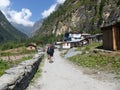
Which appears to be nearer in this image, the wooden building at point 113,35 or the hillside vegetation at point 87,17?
the wooden building at point 113,35

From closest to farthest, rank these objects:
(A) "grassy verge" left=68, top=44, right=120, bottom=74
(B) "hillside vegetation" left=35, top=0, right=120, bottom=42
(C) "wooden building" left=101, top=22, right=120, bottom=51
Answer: (A) "grassy verge" left=68, top=44, right=120, bottom=74 → (C) "wooden building" left=101, top=22, right=120, bottom=51 → (B) "hillside vegetation" left=35, top=0, right=120, bottom=42

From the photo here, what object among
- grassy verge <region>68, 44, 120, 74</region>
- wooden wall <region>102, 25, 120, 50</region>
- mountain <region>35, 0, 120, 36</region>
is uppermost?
mountain <region>35, 0, 120, 36</region>

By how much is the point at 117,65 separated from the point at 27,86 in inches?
420

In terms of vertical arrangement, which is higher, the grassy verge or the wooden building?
the wooden building

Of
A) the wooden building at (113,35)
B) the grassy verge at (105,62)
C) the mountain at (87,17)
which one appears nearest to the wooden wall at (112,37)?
the wooden building at (113,35)

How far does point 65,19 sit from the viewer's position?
183 metres

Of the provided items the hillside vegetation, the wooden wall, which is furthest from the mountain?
the wooden wall

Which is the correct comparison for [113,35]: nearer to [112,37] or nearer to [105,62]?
[112,37]

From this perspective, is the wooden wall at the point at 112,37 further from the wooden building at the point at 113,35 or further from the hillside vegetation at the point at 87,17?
the hillside vegetation at the point at 87,17

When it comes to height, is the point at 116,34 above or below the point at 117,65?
above

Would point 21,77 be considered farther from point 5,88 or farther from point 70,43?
point 70,43

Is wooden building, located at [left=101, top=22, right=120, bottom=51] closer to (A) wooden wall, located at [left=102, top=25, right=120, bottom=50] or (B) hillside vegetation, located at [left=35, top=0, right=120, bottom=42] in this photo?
(A) wooden wall, located at [left=102, top=25, right=120, bottom=50]

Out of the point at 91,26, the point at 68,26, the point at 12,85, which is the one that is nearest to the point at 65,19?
the point at 68,26

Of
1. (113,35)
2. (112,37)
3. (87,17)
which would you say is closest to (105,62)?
(113,35)
